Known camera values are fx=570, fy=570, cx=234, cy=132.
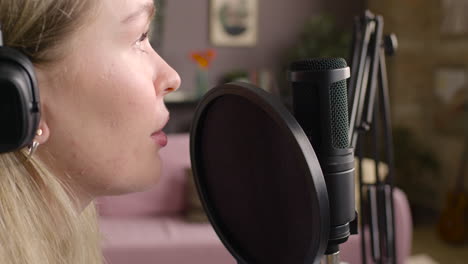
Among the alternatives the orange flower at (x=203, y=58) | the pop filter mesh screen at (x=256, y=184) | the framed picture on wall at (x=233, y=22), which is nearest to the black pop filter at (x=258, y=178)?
the pop filter mesh screen at (x=256, y=184)

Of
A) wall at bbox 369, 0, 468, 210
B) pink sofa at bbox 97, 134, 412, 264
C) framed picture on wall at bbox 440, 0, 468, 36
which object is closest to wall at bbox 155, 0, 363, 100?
wall at bbox 369, 0, 468, 210

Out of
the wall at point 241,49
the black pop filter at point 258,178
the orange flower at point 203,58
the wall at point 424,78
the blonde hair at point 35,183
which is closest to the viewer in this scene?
the black pop filter at point 258,178

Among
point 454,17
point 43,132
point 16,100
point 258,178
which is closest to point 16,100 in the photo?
point 16,100

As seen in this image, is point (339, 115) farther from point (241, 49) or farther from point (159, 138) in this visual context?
point (241, 49)

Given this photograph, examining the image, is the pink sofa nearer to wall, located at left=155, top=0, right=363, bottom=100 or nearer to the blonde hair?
the blonde hair

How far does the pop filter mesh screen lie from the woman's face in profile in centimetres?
7

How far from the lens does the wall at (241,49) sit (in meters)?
5.11

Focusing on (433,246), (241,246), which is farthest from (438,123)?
(241,246)

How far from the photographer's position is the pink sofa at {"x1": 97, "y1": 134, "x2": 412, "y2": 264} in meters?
2.69

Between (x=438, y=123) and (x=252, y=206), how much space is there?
434 cm

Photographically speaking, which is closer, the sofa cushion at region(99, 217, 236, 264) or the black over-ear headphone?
the black over-ear headphone

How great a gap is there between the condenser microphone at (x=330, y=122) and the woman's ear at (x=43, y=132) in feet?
0.94

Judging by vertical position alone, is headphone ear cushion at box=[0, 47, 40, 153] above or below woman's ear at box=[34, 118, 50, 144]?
above

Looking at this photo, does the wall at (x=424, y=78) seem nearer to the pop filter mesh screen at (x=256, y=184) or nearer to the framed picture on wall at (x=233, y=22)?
the framed picture on wall at (x=233, y=22)
